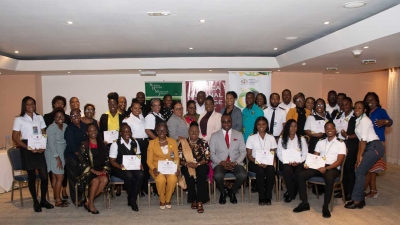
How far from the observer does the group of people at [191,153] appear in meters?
5.25

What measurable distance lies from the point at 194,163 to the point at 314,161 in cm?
192

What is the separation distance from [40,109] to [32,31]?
456 cm

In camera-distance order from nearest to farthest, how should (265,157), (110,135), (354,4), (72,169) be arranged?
(354,4) → (72,169) → (265,157) → (110,135)

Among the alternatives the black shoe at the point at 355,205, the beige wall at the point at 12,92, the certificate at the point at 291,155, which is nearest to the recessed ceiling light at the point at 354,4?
the certificate at the point at 291,155

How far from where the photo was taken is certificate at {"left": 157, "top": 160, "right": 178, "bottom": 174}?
207 inches

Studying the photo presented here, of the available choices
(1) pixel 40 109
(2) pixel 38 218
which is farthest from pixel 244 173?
(1) pixel 40 109

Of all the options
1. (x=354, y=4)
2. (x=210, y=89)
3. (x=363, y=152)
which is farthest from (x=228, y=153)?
(x=210, y=89)

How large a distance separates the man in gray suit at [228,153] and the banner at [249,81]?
3344mm

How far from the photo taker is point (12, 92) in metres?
9.19

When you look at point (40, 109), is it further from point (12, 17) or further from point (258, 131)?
point (258, 131)

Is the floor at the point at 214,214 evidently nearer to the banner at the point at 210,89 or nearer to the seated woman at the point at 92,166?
the seated woman at the point at 92,166

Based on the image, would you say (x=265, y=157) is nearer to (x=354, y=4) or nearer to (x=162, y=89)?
(x=354, y=4)

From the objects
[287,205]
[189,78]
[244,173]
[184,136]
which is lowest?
[287,205]

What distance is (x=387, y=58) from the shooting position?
21.6ft
